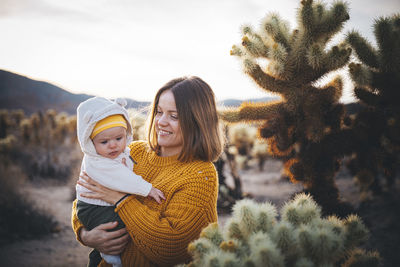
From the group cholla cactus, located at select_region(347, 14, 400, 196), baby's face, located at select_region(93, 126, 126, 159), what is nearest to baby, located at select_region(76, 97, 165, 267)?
baby's face, located at select_region(93, 126, 126, 159)

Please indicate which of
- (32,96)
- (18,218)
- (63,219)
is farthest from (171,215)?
(32,96)

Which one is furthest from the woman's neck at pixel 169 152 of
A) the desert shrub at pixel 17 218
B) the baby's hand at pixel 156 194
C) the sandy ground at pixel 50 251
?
the desert shrub at pixel 17 218

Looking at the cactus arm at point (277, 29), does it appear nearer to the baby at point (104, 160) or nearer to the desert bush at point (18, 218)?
the baby at point (104, 160)

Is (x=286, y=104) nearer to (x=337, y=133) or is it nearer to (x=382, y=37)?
(x=337, y=133)

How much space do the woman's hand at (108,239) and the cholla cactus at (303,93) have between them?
1705mm

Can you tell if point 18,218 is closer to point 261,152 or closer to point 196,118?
point 196,118

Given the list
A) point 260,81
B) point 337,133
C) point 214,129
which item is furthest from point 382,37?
point 214,129

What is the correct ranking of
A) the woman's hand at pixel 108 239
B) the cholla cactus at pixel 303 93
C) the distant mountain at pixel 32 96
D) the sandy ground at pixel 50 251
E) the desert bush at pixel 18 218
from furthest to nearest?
the distant mountain at pixel 32 96 < the desert bush at pixel 18 218 < the sandy ground at pixel 50 251 < the cholla cactus at pixel 303 93 < the woman's hand at pixel 108 239

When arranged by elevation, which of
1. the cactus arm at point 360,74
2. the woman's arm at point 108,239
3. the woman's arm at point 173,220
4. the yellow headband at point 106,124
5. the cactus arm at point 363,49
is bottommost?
the woman's arm at point 108,239

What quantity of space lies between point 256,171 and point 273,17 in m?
9.14

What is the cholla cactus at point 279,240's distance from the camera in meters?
1.20

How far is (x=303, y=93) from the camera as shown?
9.34 feet

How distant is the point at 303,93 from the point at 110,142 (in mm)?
2057

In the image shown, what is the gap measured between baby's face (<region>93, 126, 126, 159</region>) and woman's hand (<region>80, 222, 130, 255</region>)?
59 cm
